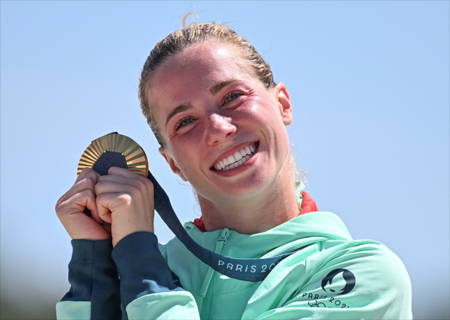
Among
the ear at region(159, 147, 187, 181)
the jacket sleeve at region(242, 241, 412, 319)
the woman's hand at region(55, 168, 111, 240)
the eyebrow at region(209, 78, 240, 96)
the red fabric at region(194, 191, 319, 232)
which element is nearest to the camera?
the jacket sleeve at region(242, 241, 412, 319)

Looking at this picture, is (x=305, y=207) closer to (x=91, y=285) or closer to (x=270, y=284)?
(x=270, y=284)

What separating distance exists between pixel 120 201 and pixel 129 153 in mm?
321

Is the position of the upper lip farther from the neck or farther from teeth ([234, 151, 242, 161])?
the neck

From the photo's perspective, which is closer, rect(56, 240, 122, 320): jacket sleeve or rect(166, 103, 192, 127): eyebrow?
rect(56, 240, 122, 320): jacket sleeve

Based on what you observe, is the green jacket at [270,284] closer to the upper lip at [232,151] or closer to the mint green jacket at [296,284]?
the mint green jacket at [296,284]

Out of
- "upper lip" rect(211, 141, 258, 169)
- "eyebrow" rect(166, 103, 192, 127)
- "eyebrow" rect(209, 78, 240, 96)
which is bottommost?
"upper lip" rect(211, 141, 258, 169)

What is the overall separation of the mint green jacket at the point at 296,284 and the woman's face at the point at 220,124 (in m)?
0.30

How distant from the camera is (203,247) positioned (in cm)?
411

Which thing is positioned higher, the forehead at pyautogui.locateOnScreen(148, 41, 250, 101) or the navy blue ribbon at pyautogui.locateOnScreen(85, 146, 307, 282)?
the forehead at pyautogui.locateOnScreen(148, 41, 250, 101)

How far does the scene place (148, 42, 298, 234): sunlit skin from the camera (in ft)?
13.7

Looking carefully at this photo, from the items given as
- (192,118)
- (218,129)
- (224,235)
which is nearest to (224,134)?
(218,129)

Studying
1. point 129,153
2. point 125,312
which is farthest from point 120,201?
point 125,312

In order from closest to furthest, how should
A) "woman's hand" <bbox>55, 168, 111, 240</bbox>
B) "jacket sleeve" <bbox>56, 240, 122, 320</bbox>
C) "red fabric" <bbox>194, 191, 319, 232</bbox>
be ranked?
"jacket sleeve" <bbox>56, 240, 122, 320</bbox>
"woman's hand" <bbox>55, 168, 111, 240</bbox>
"red fabric" <bbox>194, 191, 319, 232</bbox>

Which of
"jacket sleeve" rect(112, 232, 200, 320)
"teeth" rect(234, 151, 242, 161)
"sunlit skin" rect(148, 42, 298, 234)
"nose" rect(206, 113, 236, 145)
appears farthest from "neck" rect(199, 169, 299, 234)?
"jacket sleeve" rect(112, 232, 200, 320)
